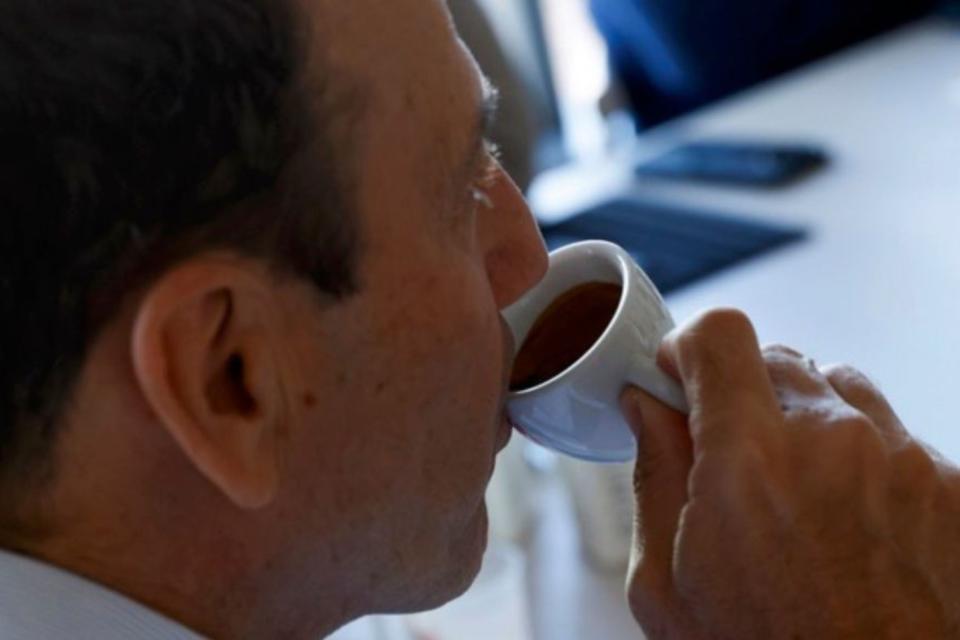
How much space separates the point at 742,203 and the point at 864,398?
3.04 ft

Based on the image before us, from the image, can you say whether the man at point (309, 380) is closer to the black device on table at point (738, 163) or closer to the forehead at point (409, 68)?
the forehead at point (409, 68)

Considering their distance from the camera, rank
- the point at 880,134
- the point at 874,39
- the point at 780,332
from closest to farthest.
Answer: the point at 780,332 < the point at 880,134 < the point at 874,39

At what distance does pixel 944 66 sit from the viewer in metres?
1.90

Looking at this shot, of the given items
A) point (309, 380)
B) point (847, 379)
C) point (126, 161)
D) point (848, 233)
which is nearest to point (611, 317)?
point (847, 379)

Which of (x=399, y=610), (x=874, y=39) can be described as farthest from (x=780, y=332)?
(x=874, y=39)

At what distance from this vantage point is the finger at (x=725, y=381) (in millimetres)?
701

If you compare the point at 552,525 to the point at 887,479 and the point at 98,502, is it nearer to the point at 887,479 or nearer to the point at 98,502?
the point at 887,479

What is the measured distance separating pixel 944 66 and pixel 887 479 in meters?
1.36

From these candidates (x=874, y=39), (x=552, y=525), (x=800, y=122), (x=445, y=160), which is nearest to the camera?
(x=445, y=160)

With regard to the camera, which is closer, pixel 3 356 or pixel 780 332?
pixel 3 356

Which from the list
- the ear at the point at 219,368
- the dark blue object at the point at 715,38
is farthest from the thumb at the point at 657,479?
the dark blue object at the point at 715,38

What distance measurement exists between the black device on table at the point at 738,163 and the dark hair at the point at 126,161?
3.85 feet

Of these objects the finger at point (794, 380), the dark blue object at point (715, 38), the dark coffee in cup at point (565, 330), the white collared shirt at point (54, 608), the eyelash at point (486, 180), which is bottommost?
A: the dark blue object at point (715, 38)

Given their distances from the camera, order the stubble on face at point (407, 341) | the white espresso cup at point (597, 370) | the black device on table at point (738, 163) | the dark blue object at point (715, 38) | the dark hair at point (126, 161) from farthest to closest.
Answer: the dark blue object at point (715, 38), the black device on table at point (738, 163), the white espresso cup at point (597, 370), the stubble on face at point (407, 341), the dark hair at point (126, 161)
